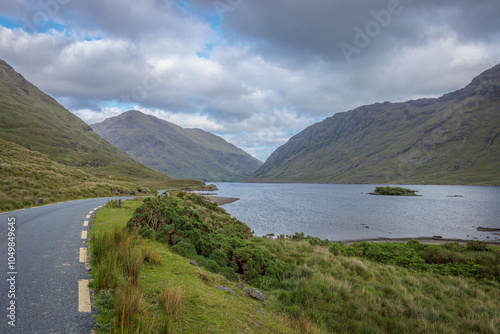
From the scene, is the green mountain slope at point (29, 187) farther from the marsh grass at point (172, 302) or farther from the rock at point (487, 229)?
the rock at point (487, 229)

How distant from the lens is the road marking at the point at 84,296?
Result: 4.91 meters

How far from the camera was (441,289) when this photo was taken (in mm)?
13250

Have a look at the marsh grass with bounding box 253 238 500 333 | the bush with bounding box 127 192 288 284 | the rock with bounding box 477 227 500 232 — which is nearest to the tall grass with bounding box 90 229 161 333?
the bush with bounding box 127 192 288 284

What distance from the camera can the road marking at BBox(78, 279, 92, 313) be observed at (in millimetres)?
4914

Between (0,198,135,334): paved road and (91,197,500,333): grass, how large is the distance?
60 cm

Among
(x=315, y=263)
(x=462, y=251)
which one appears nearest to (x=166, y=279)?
(x=315, y=263)

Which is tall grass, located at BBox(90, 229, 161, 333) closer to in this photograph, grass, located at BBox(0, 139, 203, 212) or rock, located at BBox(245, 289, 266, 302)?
rock, located at BBox(245, 289, 266, 302)

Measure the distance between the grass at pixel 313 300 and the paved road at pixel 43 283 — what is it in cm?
60

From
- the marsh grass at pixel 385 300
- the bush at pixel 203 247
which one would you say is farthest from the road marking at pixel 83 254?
the marsh grass at pixel 385 300

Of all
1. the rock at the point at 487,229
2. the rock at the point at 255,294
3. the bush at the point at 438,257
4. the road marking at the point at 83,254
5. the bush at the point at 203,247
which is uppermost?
the road marking at the point at 83,254

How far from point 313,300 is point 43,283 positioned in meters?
9.97

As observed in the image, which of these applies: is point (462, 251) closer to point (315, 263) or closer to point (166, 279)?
point (315, 263)

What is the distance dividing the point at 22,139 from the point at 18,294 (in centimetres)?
19176

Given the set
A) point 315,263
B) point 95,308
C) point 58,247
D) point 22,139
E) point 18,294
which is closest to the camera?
point 95,308
